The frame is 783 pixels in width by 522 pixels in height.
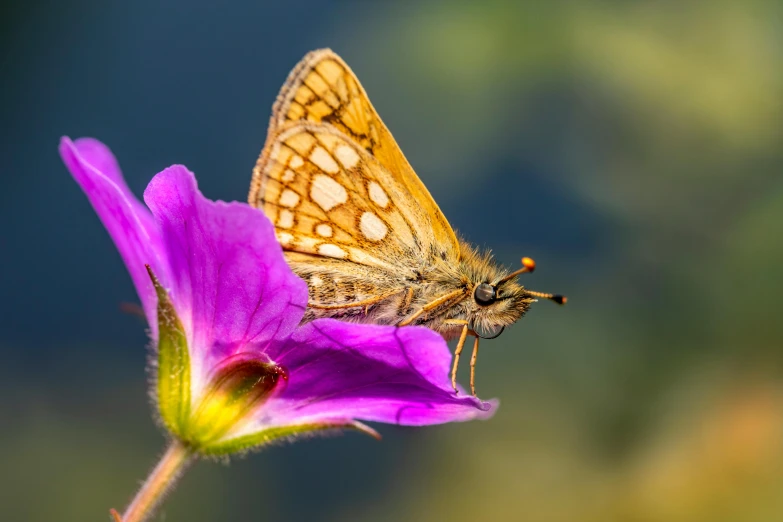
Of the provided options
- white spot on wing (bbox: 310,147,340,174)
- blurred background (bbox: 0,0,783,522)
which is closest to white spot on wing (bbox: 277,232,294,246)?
white spot on wing (bbox: 310,147,340,174)

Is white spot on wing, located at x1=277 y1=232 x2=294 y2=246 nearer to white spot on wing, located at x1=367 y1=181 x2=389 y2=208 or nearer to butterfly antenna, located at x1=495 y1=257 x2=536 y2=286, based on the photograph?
white spot on wing, located at x1=367 y1=181 x2=389 y2=208

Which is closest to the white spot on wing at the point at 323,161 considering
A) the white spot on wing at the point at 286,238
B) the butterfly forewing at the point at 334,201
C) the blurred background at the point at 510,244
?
the butterfly forewing at the point at 334,201

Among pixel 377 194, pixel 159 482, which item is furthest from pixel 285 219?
pixel 159 482

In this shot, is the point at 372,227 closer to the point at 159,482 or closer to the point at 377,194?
the point at 377,194

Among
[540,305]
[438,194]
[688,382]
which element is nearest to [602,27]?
[438,194]

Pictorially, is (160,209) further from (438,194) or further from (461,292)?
(438,194)

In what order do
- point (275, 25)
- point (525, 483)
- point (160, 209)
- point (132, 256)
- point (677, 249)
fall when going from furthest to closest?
point (275, 25) → point (677, 249) → point (525, 483) → point (132, 256) → point (160, 209)

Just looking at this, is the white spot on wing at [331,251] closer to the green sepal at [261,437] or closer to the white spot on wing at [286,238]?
the white spot on wing at [286,238]
